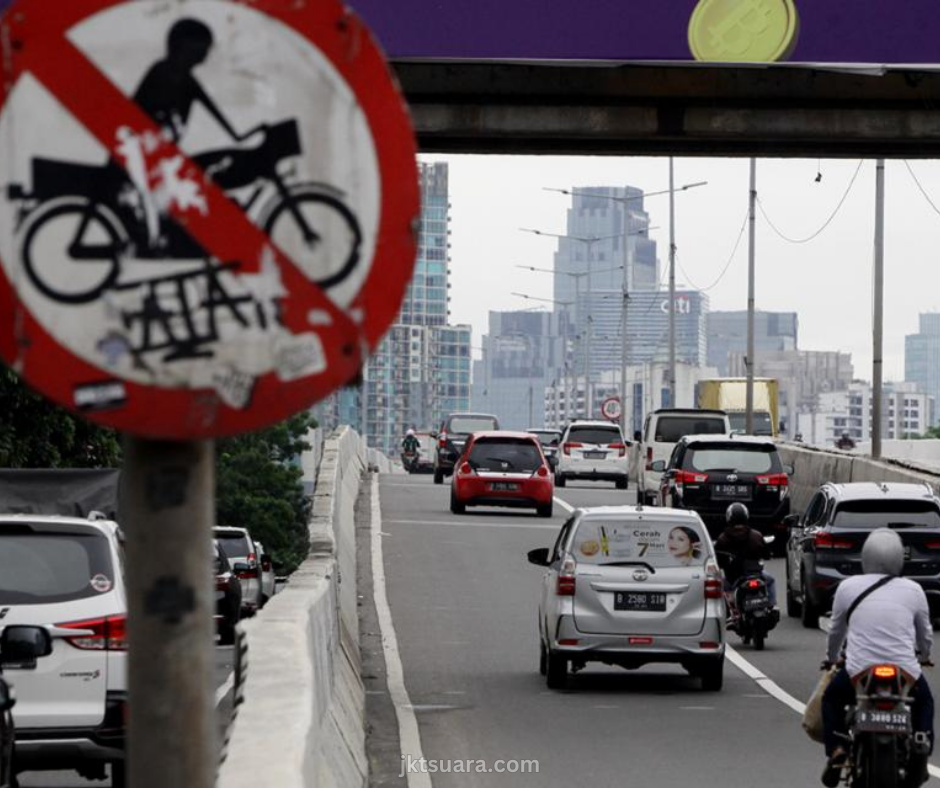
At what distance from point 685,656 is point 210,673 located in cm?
1731

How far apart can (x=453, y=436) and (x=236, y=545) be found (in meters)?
18.1

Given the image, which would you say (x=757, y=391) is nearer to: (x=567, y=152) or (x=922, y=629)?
(x=567, y=152)

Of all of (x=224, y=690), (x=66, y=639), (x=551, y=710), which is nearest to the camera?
(x=66, y=639)

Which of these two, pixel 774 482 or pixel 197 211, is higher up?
pixel 197 211

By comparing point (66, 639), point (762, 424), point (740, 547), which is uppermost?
point (762, 424)

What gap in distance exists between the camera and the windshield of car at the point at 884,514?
2686 cm

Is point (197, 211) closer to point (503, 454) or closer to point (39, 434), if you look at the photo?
point (39, 434)

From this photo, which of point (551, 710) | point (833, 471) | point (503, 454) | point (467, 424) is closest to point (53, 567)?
point (551, 710)

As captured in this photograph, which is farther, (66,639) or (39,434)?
(39,434)

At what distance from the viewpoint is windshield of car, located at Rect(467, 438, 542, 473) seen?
4503 centimetres

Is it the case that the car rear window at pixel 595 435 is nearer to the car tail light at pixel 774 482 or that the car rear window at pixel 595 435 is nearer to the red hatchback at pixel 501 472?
the red hatchback at pixel 501 472

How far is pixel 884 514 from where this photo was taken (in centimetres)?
2692

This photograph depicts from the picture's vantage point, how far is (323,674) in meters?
12.9

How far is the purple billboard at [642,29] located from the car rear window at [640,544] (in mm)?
4220
